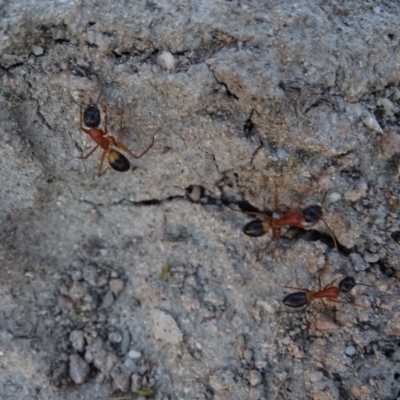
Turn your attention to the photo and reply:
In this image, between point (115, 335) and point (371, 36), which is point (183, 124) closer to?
point (371, 36)

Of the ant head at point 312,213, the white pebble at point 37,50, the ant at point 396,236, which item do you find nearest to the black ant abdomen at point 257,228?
the ant head at point 312,213

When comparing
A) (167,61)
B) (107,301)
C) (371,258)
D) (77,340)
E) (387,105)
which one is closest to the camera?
(167,61)

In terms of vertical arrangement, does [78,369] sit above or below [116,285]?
below

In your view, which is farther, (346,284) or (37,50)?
(346,284)

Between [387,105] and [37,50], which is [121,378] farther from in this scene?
[387,105]

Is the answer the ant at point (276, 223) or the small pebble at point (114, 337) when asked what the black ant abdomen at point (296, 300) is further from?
the small pebble at point (114, 337)

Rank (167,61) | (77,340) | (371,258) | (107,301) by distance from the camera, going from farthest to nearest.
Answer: (107,301) < (77,340) < (371,258) < (167,61)

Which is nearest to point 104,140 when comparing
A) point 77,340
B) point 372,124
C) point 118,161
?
point 118,161
